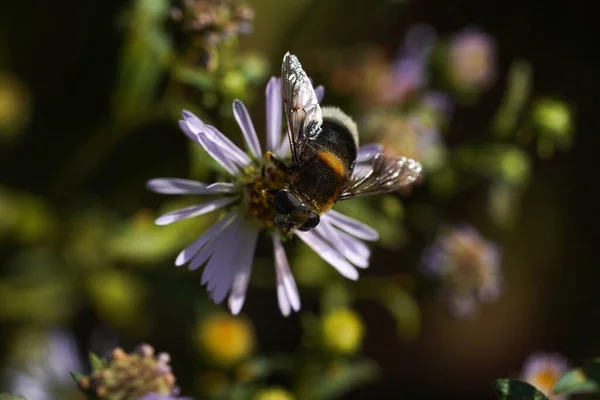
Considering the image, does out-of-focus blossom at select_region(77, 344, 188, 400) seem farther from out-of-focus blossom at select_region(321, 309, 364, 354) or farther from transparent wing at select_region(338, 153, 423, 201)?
out-of-focus blossom at select_region(321, 309, 364, 354)

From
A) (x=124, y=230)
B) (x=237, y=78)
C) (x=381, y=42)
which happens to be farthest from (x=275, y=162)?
(x=381, y=42)

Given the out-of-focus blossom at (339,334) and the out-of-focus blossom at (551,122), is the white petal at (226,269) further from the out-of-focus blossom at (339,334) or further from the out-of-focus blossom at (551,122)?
the out-of-focus blossom at (551,122)

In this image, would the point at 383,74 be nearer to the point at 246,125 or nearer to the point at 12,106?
the point at 246,125

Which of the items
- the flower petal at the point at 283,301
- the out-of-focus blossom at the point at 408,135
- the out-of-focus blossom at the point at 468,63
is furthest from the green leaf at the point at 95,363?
the out-of-focus blossom at the point at 468,63

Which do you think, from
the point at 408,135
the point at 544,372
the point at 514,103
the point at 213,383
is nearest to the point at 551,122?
the point at 514,103

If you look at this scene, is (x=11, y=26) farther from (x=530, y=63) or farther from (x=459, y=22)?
(x=530, y=63)

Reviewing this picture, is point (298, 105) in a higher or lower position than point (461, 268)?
higher

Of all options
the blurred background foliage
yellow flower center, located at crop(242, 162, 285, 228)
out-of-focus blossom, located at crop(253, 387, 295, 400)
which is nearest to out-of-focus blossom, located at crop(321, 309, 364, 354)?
the blurred background foliage
